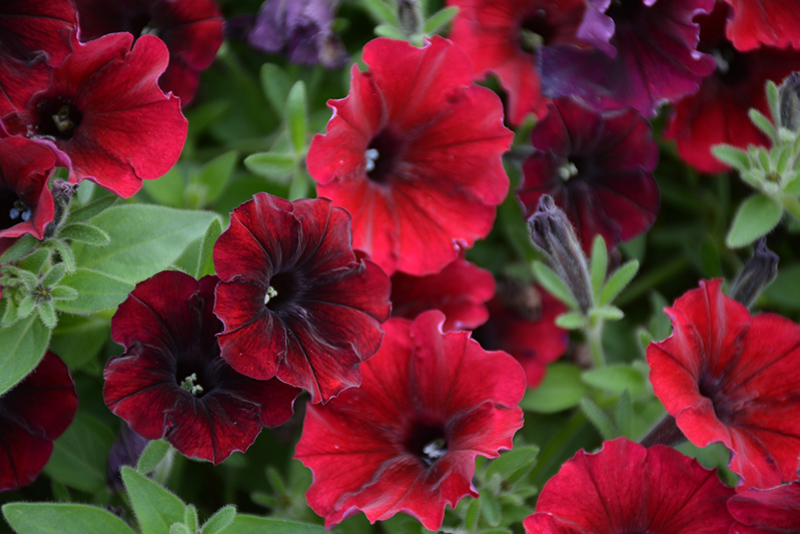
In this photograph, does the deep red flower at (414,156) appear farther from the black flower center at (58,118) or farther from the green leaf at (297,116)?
the black flower center at (58,118)

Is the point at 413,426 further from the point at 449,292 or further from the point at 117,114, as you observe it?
the point at 117,114

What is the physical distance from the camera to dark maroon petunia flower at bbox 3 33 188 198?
0.85m

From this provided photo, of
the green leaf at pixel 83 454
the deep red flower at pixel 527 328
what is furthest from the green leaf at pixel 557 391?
the green leaf at pixel 83 454

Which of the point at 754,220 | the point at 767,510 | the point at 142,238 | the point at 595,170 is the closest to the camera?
the point at 767,510

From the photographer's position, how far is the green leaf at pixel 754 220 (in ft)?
3.30

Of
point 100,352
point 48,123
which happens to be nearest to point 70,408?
point 100,352

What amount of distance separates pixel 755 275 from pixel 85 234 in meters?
0.84

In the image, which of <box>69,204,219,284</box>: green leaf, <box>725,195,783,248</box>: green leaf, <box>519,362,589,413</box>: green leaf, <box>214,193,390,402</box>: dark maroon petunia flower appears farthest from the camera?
<box>519,362,589,413</box>: green leaf

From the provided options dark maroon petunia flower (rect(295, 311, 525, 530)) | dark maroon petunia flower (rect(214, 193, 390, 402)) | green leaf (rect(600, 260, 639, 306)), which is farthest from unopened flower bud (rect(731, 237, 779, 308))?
dark maroon petunia flower (rect(214, 193, 390, 402))

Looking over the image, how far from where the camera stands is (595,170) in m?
1.14

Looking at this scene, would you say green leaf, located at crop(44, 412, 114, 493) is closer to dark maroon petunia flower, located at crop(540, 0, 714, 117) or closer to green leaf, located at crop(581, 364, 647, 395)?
green leaf, located at crop(581, 364, 647, 395)

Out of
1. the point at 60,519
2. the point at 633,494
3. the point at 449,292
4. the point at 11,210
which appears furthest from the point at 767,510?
the point at 11,210

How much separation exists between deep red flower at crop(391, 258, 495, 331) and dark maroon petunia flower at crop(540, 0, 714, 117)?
275mm

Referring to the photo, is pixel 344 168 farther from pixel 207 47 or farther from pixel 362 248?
pixel 207 47
